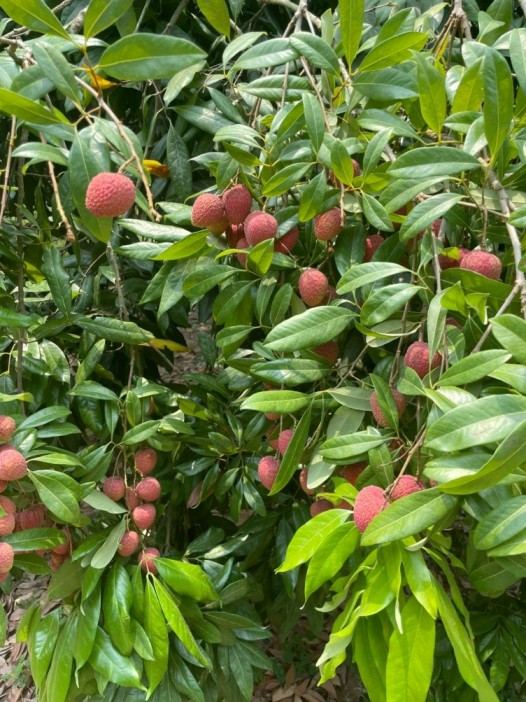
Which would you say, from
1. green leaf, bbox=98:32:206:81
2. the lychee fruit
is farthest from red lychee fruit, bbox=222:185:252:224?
green leaf, bbox=98:32:206:81

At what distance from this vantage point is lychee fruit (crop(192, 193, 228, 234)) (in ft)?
2.48

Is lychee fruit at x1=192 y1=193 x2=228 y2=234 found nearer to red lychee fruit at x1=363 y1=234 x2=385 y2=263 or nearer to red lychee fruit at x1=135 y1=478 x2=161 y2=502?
red lychee fruit at x1=363 y1=234 x2=385 y2=263

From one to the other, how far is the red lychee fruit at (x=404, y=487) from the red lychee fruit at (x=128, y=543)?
0.50 meters

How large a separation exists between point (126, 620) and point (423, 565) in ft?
1.72

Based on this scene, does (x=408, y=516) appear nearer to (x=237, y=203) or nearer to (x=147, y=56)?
(x=237, y=203)

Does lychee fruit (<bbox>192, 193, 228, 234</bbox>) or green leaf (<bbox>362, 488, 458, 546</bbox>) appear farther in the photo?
lychee fruit (<bbox>192, 193, 228, 234</bbox>)

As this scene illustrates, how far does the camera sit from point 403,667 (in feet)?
1.63

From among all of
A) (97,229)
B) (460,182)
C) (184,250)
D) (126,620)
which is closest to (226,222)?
(184,250)

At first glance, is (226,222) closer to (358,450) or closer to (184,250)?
(184,250)

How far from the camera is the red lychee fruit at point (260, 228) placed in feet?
2.29

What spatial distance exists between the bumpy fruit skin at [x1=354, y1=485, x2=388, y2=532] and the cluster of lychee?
47cm

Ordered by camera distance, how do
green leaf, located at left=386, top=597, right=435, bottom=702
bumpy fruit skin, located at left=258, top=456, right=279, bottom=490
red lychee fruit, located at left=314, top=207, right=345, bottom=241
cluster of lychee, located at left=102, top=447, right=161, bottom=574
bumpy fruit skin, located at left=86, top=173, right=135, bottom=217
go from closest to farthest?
green leaf, located at left=386, top=597, right=435, bottom=702 < bumpy fruit skin, located at left=86, top=173, right=135, bottom=217 < red lychee fruit, located at left=314, top=207, right=345, bottom=241 < bumpy fruit skin, located at left=258, top=456, right=279, bottom=490 < cluster of lychee, located at left=102, top=447, right=161, bottom=574

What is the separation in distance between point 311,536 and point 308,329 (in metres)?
0.21

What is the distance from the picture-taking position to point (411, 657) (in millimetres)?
500
